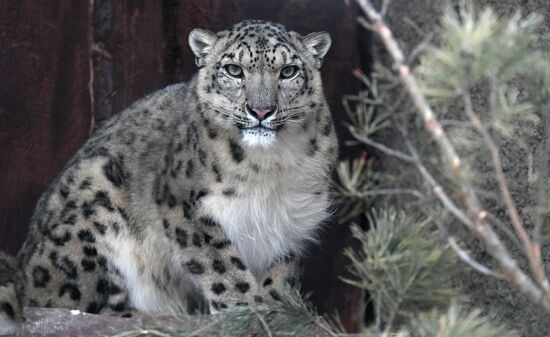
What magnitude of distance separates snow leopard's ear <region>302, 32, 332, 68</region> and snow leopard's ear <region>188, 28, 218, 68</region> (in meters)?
0.40

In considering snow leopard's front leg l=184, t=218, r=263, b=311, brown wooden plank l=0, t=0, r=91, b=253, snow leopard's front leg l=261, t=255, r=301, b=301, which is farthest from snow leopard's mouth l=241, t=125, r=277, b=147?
brown wooden plank l=0, t=0, r=91, b=253

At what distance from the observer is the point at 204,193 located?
4637 millimetres

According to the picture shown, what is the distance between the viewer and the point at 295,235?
486cm

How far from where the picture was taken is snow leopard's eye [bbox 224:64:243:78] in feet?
15.0

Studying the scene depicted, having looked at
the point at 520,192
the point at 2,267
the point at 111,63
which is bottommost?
the point at 2,267

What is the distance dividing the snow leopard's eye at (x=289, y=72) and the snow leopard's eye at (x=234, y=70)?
0.17m

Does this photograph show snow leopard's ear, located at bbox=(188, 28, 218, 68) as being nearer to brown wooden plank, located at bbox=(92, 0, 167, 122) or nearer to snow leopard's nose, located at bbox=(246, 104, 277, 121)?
snow leopard's nose, located at bbox=(246, 104, 277, 121)

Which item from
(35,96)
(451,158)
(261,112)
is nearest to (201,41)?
(261,112)

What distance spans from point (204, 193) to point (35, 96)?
1211 mm

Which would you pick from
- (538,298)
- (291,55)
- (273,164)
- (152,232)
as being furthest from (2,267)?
(538,298)

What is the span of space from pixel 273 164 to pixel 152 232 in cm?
68

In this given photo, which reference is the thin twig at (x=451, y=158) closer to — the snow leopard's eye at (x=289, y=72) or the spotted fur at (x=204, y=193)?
the spotted fur at (x=204, y=193)

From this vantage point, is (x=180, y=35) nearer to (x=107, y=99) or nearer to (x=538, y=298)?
(x=107, y=99)

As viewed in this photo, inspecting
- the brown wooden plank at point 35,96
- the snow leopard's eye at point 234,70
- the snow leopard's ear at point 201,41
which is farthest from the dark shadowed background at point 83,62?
the snow leopard's eye at point 234,70
